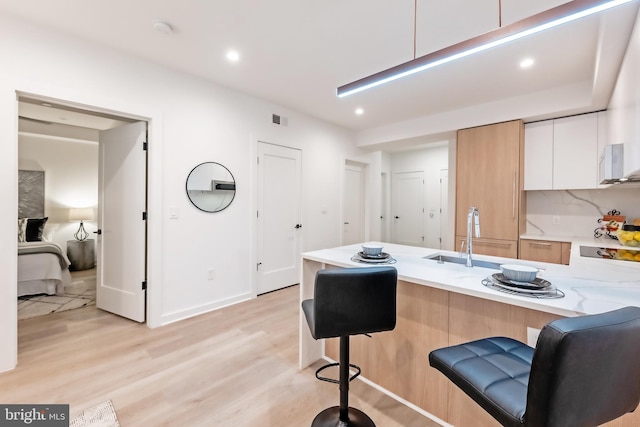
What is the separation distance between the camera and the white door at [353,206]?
5.50 meters

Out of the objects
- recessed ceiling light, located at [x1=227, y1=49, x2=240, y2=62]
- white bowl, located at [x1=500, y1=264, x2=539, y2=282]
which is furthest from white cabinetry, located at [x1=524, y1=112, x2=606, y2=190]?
recessed ceiling light, located at [x1=227, y1=49, x2=240, y2=62]

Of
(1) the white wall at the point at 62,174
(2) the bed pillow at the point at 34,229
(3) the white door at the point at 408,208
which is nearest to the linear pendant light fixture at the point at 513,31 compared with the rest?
(3) the white door at the point at 408,208

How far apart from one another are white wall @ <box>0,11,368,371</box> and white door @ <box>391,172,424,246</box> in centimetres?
352

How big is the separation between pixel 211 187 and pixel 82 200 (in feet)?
14.0

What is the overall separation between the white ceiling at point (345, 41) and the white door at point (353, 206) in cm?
210

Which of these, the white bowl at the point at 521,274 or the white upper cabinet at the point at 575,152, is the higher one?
the white upper cabinet at the point at 575,152

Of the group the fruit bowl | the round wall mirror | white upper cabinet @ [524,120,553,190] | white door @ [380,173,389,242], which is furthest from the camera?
white door @ [380,173,389,242]

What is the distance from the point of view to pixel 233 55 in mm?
2750

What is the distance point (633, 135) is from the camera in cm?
169

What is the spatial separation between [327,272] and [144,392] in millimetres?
1625

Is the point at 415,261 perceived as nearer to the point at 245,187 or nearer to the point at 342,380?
the point at 342,380

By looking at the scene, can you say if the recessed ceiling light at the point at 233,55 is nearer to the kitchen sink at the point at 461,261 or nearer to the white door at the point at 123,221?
the white door at the point at 123,221

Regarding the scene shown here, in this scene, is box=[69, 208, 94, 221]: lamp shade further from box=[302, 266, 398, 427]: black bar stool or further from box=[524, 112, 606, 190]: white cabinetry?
box=[524, 112, 606, 190]: white cabinetry

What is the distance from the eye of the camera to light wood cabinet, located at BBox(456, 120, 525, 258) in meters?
3.59
